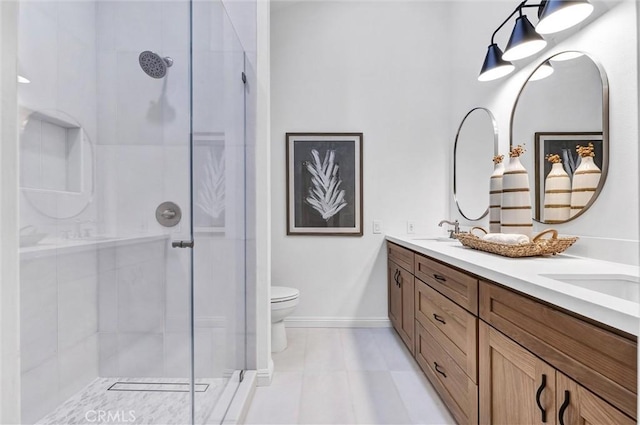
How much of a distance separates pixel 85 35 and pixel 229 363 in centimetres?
170

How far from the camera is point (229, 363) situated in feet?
5.31

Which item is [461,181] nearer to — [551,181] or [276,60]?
[551,181]

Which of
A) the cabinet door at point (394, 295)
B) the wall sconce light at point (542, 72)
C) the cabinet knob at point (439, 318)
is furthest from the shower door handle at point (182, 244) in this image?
the wall sconce light at point (542, 72)

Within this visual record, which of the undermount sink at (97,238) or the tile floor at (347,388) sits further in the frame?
the tile floor at (347,388)

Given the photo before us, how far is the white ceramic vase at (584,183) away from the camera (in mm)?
1461

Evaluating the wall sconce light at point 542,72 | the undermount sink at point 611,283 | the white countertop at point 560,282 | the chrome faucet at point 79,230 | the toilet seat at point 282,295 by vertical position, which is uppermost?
the wall sconce light at point 542,72

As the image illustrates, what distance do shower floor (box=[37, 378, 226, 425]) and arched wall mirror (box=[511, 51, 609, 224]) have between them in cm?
186

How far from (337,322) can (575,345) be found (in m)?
2.24

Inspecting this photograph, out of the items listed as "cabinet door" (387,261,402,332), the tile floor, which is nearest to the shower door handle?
the tile floor

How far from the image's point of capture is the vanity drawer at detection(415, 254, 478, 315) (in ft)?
4.31

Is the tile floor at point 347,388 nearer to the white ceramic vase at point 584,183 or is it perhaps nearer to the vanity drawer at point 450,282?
the vanity drawer at point 450,282

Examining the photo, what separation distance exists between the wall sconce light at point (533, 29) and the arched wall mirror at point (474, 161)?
425 mm

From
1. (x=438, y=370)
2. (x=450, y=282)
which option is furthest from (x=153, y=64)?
(x=438, y=370)

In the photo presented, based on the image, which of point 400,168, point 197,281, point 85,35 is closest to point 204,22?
point 85,35
